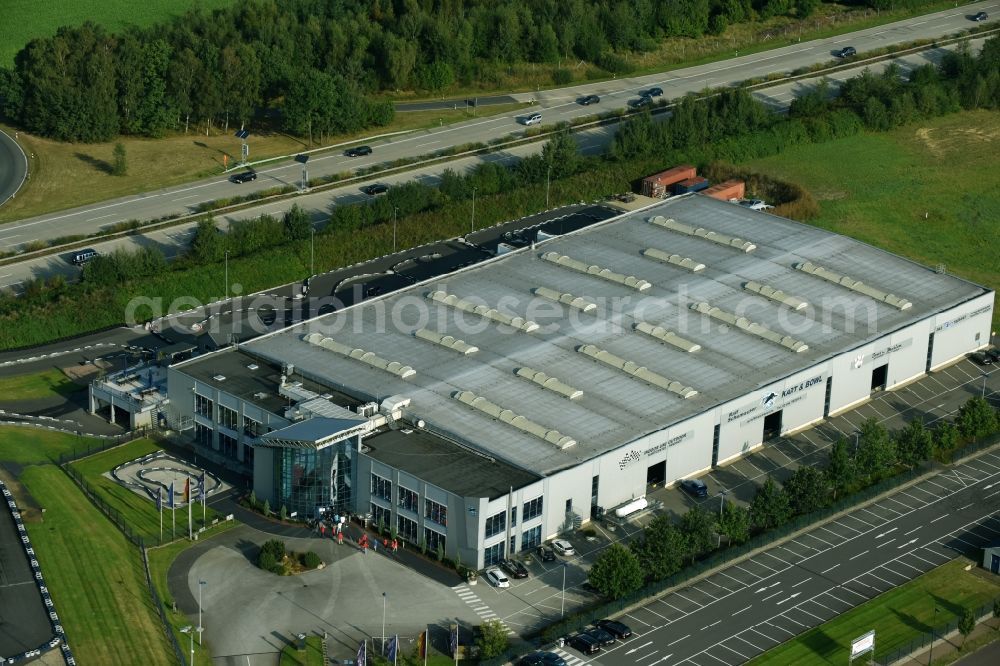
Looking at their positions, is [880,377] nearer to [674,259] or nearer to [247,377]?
[674,259]

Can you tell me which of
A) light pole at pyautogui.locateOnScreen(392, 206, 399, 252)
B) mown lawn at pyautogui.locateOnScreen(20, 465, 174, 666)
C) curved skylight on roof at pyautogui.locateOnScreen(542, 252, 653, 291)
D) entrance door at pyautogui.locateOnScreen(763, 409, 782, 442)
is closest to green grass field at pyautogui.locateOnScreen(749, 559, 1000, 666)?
entrance door at pyautogui.locateOnScreen(763, 409, 782, 442)

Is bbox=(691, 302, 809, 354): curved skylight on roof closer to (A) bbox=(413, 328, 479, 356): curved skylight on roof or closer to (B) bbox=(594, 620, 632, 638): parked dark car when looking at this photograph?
(A) bbox=(413, 328, 479, 356): curved skylight on roof

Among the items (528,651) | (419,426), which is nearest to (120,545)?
(419,426)

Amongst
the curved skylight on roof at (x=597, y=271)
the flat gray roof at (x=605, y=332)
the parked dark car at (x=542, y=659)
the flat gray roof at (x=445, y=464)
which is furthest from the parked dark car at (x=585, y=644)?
the curved skylight on roof at (x=597, y=271)

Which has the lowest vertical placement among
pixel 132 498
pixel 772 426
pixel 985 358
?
pixel 132 498

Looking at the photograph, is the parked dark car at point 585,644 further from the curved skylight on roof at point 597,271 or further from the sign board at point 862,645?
the curved skylight on roof at point 597,271

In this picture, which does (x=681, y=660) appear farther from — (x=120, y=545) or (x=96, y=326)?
(x=96, y=326)

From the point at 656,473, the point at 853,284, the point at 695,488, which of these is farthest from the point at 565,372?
the point at 853,284
